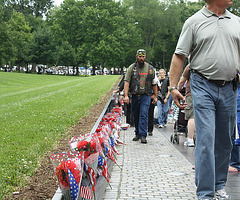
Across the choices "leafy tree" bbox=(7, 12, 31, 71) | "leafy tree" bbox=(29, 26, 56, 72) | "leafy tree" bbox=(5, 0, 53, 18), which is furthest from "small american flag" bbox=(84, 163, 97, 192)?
"leafy tree" bbox=(5, 0, 53, 18)

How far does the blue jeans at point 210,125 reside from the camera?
392 cm

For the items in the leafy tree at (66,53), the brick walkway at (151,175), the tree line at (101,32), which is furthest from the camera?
the leafy tree at (66,53)

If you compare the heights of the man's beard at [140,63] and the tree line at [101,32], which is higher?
the tree line at [101,32]

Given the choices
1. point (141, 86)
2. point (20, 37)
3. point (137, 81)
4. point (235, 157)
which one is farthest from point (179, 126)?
point (20, 37)

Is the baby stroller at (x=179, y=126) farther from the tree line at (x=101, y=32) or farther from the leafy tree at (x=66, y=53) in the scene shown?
the leafy tree at (x=66, y=53)

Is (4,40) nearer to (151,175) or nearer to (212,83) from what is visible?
(151,175)

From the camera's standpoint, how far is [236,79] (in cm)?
413

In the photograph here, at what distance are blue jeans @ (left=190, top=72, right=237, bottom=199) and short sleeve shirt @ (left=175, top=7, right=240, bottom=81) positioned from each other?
0.13 meters

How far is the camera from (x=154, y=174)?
613 cm

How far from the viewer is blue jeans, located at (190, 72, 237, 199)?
3924 mm

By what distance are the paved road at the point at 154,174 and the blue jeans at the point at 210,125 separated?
3.23ft

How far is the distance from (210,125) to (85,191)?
142 cm

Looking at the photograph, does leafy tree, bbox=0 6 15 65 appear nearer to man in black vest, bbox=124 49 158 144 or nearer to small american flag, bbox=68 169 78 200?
man in black vest, bbox=124 49 158 144

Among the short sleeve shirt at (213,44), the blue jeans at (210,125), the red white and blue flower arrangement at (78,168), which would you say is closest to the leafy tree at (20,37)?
the red white and blue flower arrangement at (78,168)
